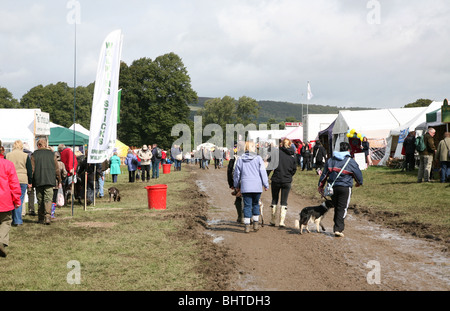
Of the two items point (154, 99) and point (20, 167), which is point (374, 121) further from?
point (154, 99)

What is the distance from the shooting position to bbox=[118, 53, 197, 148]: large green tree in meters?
63.0

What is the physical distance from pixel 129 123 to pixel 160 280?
59234mm

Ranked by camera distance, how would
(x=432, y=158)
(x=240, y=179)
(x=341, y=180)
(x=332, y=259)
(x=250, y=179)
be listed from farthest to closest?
(x=432, y=158), (x=240, y=179), (x=250, y=179), (x=341, y=180), (x=332, y=259)

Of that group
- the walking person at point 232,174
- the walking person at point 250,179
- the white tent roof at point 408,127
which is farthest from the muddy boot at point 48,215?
the white tent roof at point 408,127

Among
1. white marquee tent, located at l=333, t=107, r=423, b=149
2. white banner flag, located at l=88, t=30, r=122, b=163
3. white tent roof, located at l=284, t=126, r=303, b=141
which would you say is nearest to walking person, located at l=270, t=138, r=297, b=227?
white banner flag, located at l=88, t=30, r=122, b=163

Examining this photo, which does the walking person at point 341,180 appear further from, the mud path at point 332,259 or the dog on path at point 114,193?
the dog on path at point 114,193

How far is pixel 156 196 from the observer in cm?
1394

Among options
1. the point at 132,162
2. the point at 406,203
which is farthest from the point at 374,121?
the point at 406,203

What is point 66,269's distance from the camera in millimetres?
7098

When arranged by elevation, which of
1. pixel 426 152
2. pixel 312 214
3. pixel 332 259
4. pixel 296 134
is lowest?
pixel 332 259

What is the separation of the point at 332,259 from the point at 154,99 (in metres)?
57.9

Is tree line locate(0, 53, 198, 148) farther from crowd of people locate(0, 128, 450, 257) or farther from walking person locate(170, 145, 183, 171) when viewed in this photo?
crowd of people locate(0, 128, 450, 257)
